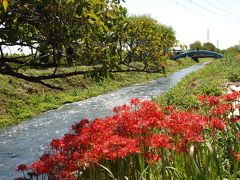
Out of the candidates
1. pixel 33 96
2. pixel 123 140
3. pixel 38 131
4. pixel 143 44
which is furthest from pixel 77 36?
pixel 33 96

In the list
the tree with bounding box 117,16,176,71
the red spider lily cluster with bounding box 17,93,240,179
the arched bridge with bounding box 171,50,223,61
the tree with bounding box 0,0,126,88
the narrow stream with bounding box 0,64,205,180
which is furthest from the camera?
the arched bridge with bounding box 171,50,223,61

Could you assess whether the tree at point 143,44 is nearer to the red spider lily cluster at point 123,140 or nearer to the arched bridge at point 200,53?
the red spider lily cluster at point 123,140

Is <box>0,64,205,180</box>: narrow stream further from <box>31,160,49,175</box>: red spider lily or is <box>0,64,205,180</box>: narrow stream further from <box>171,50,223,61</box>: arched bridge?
<box>171,50,223,61</box>: arched bridge

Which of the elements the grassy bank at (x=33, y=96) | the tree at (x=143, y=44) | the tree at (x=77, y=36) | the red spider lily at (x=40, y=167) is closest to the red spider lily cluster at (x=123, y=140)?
the red spider lily at (x=40, y=167)

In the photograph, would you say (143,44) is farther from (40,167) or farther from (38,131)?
(38,131)

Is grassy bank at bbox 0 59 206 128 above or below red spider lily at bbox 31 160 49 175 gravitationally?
below

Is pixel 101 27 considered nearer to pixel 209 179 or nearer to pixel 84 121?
pixel 84 121

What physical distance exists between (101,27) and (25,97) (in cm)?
2146

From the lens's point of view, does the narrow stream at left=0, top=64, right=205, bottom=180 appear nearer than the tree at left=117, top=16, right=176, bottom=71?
No

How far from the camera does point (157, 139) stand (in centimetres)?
441

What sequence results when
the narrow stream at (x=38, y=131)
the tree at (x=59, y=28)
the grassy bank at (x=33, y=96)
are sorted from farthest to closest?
A: the grassy bank at (x=33, y=96)
the narrow stream at (x=38, y=131)
the tree at (x=59, y=28)

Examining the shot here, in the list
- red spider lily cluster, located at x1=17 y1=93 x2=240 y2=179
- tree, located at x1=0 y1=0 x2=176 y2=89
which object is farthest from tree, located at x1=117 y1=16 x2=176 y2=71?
red spider lily cluster, located at x1=17 y1=93 x2=240 y2=179

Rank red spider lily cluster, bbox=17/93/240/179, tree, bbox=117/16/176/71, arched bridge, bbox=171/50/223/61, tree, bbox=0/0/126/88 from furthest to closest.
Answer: arched bridge, bbox=171/50/223/61, tree, bbox=117/16/176/71, tree, bbox=0/0/126/88, red spider lily cluster, bbox=17/93/240/179

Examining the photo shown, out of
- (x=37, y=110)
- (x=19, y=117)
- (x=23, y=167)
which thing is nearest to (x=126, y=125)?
(x=23, y=167)
